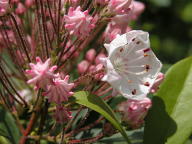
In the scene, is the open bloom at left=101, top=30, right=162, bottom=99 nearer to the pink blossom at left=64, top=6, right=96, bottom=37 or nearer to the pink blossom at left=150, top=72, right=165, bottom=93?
the pink blossom at left=150, top=72, right=165, bottom=93

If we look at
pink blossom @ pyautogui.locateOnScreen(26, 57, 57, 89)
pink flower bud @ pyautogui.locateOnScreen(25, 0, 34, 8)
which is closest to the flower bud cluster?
pink blossom @ pyautogui.locateOnScreen(26, 57, 57, 89)

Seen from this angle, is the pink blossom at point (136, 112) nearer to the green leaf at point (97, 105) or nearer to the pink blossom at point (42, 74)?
the green leaf at point (97, 105)

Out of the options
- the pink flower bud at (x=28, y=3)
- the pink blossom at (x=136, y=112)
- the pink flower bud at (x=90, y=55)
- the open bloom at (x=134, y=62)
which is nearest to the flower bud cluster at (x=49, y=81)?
the open bloom at (x=134, y=62)

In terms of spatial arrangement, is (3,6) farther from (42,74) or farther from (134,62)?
(134,62)

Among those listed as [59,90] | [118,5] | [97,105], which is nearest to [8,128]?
[59,90]

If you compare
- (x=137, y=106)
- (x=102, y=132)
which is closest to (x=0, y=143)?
(x=102, y=132)

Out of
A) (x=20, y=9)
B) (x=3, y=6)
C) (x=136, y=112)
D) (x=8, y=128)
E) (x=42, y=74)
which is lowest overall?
(x=8, y=128)
